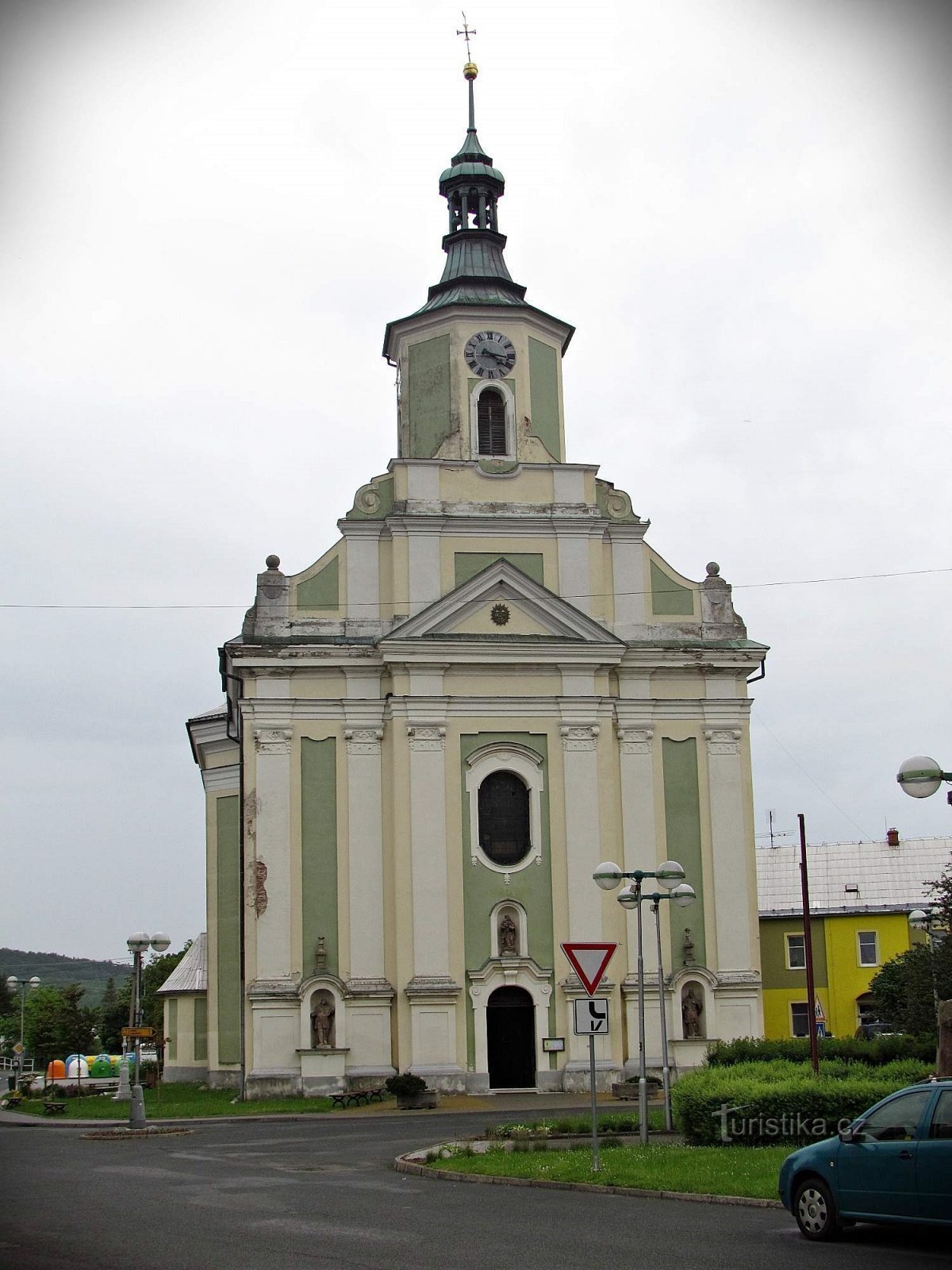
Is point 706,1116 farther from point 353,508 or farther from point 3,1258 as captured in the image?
point 353,508

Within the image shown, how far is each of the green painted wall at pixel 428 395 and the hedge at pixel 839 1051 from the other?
18015 mm

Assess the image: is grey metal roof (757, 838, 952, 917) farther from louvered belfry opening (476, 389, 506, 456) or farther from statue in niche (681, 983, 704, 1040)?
louvered belfry opening (476, 389, 506, 456)

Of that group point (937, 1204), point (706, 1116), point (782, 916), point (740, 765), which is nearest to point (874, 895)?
point (782, 916)

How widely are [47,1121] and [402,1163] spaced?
17.1 metres

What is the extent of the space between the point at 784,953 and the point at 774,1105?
37.7 meters

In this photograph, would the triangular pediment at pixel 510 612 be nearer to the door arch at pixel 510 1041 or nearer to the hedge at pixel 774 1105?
the door arch at pixel 510 1041

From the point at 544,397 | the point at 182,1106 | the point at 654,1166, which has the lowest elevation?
the point at 182,1106

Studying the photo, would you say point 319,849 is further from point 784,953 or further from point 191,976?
point 784,953

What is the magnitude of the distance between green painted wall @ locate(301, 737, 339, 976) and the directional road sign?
64.9 feet

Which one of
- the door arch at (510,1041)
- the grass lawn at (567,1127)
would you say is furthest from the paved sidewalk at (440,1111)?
the grass lawn at (567,1127)

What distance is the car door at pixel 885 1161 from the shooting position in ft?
46.2

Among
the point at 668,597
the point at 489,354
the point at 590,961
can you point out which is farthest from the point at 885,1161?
the point at 489,354

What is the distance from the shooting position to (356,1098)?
35.8 m

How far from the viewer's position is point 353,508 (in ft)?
136
